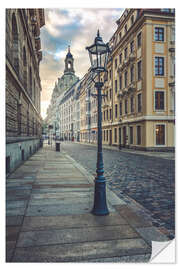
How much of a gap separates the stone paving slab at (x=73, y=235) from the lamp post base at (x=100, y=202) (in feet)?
1.98

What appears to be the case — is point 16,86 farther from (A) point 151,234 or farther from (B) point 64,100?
(B) point 64,100

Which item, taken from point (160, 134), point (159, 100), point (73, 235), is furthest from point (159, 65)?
point (73, 235)

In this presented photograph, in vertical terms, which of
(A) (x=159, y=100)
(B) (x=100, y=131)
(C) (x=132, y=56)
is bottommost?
(B) (x=100, y=131)

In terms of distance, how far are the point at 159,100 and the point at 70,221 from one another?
20.9m

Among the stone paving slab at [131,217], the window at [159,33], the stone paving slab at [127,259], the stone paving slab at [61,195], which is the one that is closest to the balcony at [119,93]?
the window at [159,33]

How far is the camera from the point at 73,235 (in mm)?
3359

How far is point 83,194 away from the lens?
5.77 metres

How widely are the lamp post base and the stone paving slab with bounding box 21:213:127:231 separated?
0.11m

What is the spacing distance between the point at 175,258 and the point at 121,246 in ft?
2.36

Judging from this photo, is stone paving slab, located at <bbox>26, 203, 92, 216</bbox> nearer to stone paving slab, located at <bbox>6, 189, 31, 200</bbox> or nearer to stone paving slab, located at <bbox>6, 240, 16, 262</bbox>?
stone paving slab, located at <bbox>6, 189, 31, 200</bbox>

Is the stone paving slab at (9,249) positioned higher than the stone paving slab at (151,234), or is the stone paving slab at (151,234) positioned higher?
the stone paving slab at (9,249)

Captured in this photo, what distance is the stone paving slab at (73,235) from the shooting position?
316cm

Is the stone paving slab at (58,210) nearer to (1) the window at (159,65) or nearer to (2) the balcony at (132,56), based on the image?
(1) the window at (159,65)
